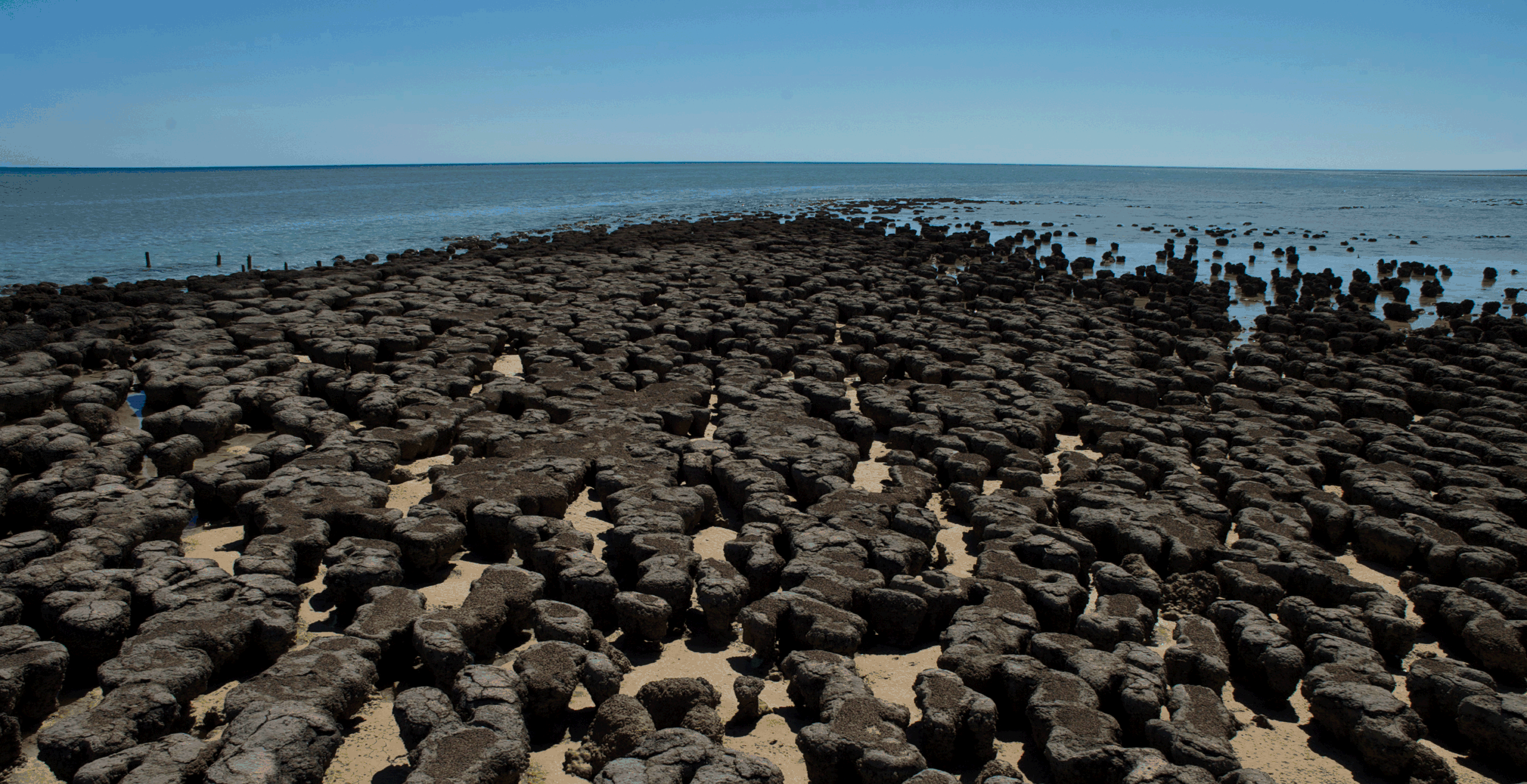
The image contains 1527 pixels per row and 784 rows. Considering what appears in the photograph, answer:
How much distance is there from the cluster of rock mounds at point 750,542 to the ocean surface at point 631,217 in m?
18.6

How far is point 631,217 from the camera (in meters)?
50.3

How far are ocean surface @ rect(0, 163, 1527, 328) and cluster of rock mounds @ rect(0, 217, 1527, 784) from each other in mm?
18551

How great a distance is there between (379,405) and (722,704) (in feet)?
21.0

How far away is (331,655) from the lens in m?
5.19

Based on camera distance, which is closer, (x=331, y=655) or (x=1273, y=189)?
(x=331, y=655)

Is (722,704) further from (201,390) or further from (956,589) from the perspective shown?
(201,390)

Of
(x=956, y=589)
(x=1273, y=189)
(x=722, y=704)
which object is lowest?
(x=722, y=704)

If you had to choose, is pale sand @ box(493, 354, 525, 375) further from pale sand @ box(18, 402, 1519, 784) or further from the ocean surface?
the ocean surface

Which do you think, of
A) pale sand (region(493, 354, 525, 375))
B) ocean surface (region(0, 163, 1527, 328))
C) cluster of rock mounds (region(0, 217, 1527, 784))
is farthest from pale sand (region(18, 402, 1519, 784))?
ocean surface (region(0, 163, 1527, 328))

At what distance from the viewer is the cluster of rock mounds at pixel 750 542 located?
4.91 metres

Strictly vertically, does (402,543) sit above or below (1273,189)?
below

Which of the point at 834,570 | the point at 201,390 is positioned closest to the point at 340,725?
the point at 834,570

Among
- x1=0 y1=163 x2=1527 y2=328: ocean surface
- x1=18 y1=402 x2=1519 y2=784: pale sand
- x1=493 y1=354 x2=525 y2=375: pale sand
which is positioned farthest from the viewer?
x1=0 y1=163 x2=1527 y2=328: ocean surface

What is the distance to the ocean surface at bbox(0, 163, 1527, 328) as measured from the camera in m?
32.0
